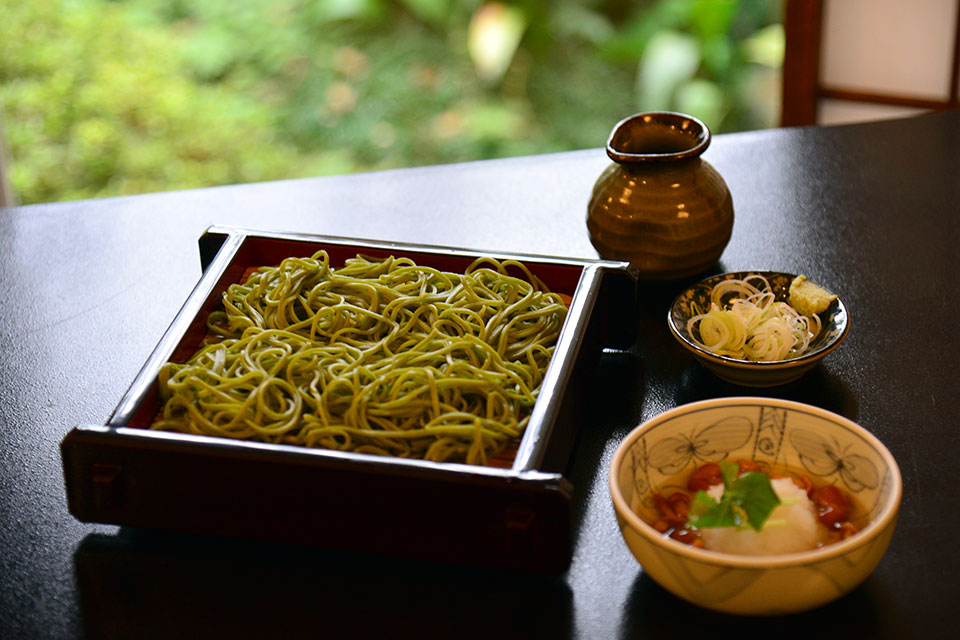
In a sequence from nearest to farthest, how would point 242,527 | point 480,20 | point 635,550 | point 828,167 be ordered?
1. point 635,550
2. point 242,527
3. point 828,167
4. point 480,20

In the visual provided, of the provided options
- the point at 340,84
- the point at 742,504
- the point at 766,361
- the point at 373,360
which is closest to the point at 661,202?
the point at 766,361

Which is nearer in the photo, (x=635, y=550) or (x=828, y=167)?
(x=635, y=550)

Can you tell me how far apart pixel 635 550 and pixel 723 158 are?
115 cm

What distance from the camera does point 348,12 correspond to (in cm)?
434

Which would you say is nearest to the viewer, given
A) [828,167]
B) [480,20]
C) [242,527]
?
[242,527]

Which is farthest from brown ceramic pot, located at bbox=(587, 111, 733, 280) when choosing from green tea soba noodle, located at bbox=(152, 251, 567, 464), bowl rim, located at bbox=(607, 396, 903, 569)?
bowl rim, located at bbox=(607, 396, 903, 569)

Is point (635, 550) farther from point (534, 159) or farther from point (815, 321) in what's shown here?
point (534, 159)

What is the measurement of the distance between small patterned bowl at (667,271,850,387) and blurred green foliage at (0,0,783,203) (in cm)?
278

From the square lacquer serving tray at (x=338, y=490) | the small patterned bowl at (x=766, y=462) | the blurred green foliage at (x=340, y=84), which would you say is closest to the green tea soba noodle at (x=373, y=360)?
the square lacquer serving tray at (x=338, y=490)

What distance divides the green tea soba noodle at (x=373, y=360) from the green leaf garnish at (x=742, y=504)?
Answer: 23 cm

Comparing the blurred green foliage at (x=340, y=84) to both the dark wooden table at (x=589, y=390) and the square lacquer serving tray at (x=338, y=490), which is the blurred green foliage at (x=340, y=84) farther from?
the square lacquer serving tray at (x=338, y=490)

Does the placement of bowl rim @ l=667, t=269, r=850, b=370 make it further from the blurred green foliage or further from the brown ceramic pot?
the blurred green foliage

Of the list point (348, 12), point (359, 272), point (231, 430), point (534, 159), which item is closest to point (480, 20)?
point (348, 12)

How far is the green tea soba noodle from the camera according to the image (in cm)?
113
